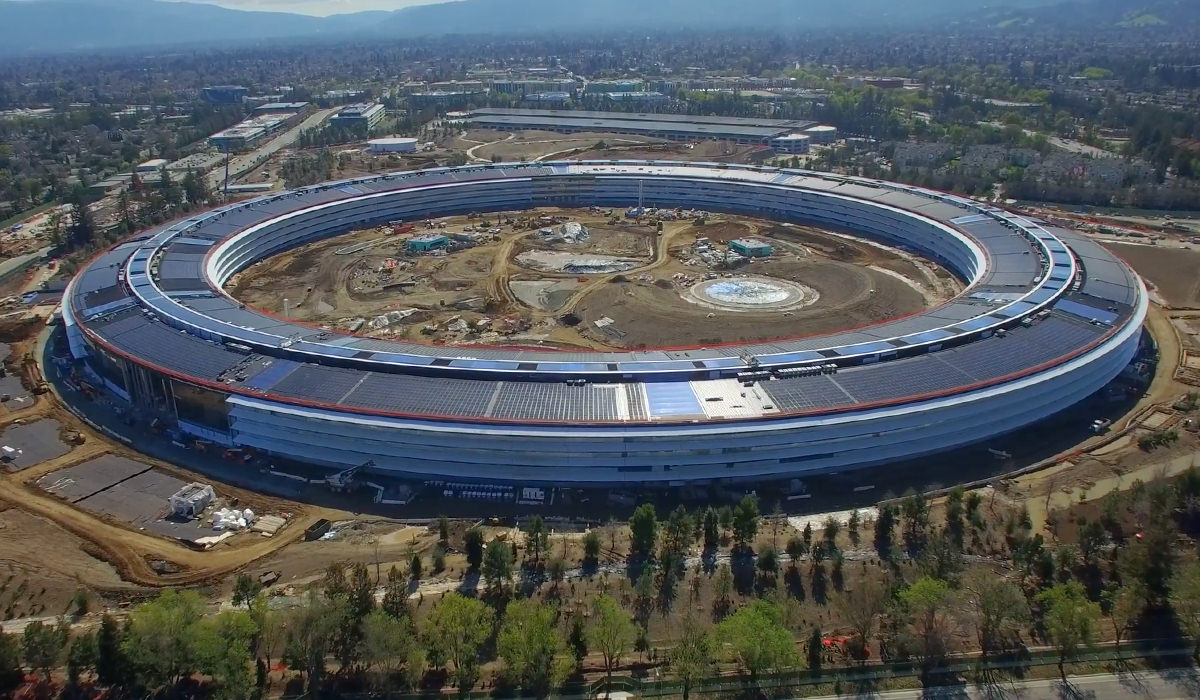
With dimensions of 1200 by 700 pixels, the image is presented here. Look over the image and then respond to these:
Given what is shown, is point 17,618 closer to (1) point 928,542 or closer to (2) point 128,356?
(2) point 128,356

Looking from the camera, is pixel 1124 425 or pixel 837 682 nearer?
pixel 837 682

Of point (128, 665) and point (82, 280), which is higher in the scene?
point (82, 280)

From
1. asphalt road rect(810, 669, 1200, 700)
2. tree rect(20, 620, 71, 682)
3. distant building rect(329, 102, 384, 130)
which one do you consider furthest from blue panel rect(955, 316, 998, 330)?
distant building rect(329, 102, 384, 130)

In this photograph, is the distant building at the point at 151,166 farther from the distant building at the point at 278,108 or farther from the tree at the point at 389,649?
the tree at the point at 389,649

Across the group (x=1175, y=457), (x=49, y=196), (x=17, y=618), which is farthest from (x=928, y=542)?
(x=49, y=196)

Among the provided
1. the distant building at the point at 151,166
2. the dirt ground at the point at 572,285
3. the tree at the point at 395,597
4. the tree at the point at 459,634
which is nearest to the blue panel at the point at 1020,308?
the dirt ground at the point at 572,285
